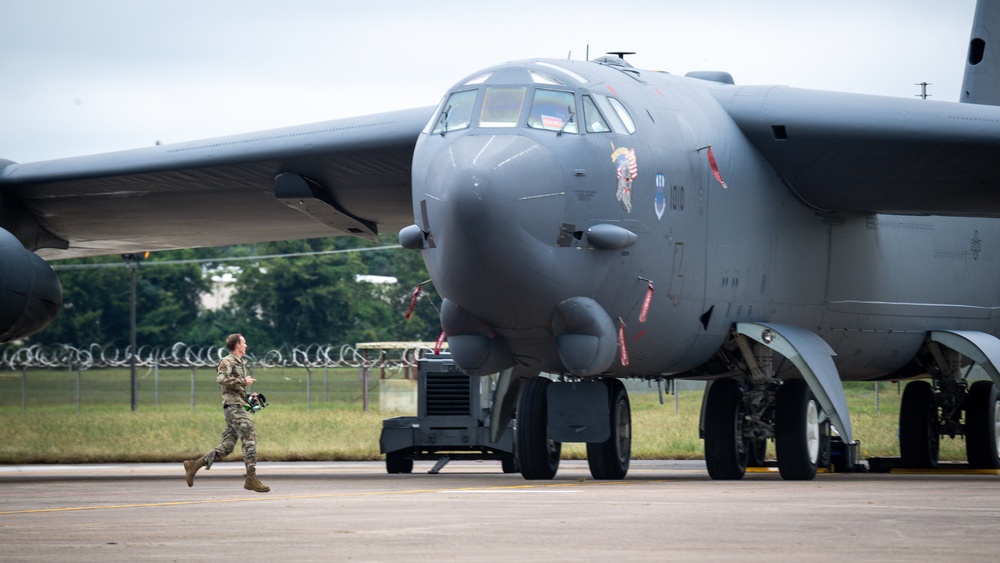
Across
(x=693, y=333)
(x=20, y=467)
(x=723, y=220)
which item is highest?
(x=723, y=220)

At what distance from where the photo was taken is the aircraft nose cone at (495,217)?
14.0 m

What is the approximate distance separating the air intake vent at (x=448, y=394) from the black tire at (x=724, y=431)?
21.0ft

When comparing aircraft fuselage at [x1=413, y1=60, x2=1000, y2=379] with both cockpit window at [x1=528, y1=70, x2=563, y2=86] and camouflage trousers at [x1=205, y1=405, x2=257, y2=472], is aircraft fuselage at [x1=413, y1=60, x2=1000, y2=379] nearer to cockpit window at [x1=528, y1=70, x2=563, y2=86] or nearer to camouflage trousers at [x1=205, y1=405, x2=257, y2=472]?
cockpit window at [x1=528, y1=70, x2=563, y2=86]

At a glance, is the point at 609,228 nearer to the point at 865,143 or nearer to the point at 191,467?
the point at 865,143

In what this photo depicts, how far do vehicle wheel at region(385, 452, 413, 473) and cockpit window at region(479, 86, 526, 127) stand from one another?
902cm

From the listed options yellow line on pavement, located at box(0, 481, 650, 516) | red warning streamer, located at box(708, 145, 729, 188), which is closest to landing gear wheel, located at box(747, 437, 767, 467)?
yellow line on pavement, located at box(0, 481, 650, 516)

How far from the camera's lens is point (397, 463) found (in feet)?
75.5

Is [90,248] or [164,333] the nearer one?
[90,248]

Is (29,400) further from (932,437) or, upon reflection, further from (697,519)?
(697,519)

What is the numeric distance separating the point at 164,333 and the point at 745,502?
7521 cm

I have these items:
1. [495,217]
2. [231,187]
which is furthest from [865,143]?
[231,187]

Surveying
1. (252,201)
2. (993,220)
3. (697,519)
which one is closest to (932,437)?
(993,220)

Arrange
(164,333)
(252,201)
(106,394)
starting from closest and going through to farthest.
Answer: (252,201)
(106,394)
(164,333)

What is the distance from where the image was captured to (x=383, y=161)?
1942 cm
